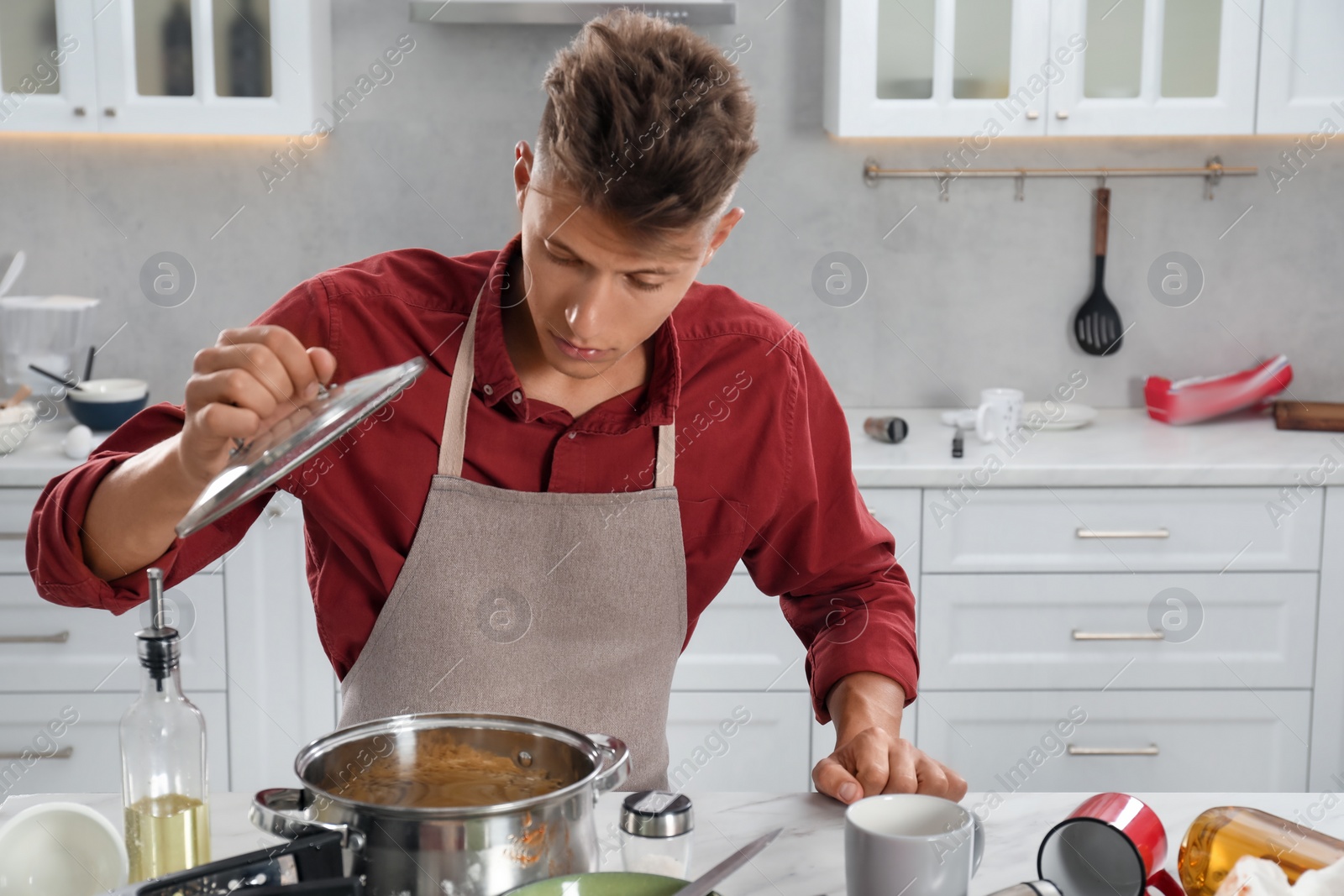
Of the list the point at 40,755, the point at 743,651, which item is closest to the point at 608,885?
the point at 743,651

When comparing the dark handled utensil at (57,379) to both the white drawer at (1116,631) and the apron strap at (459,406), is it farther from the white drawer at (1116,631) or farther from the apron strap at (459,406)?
the white drawer at (1116,631)

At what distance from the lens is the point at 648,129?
1.03 m

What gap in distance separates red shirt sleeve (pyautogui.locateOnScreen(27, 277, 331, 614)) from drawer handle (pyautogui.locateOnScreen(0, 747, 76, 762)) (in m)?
1.42

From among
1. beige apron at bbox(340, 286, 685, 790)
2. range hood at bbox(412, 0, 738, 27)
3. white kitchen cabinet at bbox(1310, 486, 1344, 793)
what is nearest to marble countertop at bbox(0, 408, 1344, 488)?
white kitchen cabinet at bbox(1310, 486, 1344, 793)

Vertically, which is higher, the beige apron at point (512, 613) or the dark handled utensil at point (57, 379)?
the dark handled utensil at point (57, 379)

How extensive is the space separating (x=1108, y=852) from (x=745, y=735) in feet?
5.28

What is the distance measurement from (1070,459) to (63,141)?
7.33 ft

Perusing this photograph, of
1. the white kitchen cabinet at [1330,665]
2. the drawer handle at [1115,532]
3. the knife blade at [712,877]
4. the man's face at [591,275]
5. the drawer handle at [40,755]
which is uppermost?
the man's face at [591,275]

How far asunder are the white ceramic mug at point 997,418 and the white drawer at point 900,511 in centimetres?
27

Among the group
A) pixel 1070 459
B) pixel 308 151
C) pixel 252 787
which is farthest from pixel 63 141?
pixel 1070 459

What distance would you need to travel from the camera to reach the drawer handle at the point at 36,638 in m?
2.38

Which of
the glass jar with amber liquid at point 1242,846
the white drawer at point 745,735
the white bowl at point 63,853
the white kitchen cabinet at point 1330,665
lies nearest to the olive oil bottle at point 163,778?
the white bowl at point 63,853

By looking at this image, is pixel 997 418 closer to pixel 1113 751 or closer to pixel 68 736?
pixel 1113 751

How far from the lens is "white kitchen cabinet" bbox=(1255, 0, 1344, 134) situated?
2.51 metres
